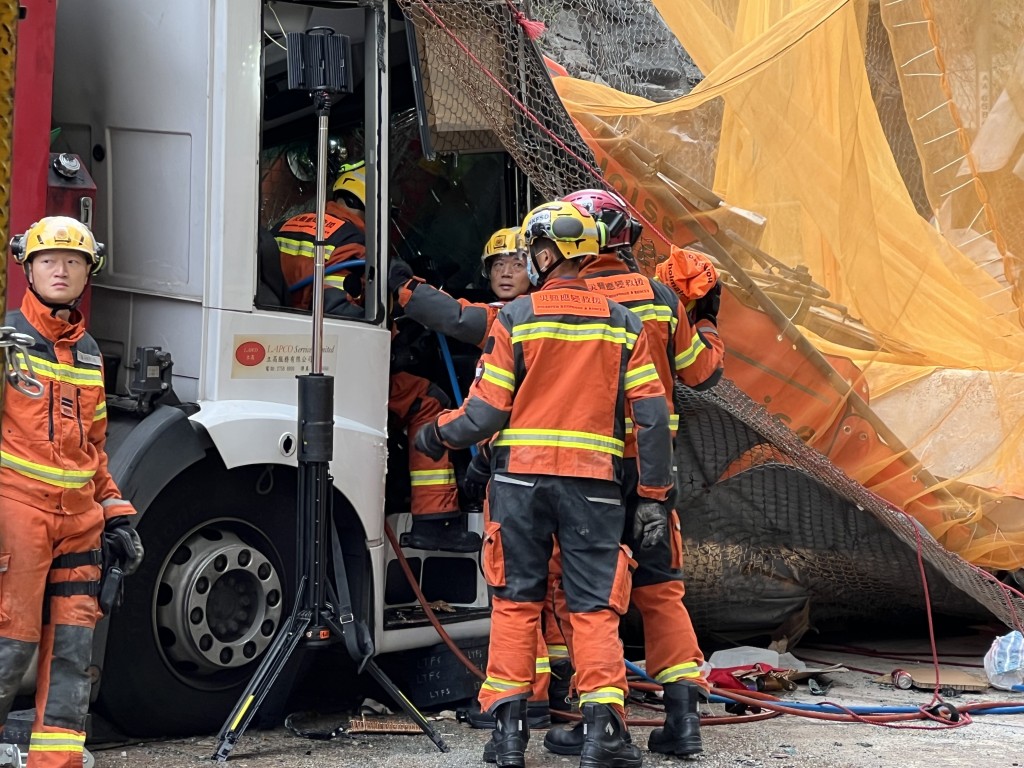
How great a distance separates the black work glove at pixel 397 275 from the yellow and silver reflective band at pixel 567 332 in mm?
708

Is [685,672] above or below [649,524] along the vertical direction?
below

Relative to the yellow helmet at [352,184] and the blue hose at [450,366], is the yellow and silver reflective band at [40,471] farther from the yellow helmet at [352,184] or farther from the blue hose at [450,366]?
the blue hose at [450,366]

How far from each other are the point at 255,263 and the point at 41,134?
2.54 ft

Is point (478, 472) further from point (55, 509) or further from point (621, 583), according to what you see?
point (55, 509)

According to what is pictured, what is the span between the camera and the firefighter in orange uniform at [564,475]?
14.5ft

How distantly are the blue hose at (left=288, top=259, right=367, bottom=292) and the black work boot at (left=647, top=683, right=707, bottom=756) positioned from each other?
1809mm

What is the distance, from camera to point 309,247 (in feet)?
16.1

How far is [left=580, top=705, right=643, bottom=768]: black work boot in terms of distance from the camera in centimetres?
434

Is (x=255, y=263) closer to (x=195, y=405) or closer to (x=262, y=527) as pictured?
(x=195, y=405)

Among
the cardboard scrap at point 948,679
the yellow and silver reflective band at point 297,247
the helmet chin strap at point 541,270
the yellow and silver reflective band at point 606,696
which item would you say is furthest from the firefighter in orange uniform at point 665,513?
the cardboard scrap at point 948,679

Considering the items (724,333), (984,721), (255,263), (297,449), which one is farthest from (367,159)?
(984,721)

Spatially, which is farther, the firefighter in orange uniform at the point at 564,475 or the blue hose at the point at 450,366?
the blue hose at the point at 450,366

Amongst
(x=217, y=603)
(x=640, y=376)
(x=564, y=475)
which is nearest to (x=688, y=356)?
(x=640, y=376)

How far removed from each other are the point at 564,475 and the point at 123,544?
1356mm
